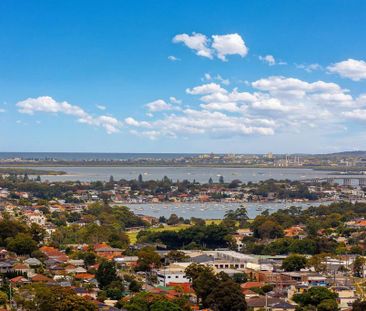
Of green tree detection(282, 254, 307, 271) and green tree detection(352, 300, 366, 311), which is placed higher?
green tree detection(352, 300, 366, 311)

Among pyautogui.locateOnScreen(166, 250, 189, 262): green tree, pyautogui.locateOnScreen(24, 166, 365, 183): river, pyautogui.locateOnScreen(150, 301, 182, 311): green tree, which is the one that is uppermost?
pyautogui.locateOnScreen(24, 166, 365, 183): river

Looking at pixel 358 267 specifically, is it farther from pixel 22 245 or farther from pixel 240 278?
pixel 22 245

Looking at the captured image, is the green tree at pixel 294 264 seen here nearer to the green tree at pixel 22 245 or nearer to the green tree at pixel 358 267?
the green tree at pixel 358 267

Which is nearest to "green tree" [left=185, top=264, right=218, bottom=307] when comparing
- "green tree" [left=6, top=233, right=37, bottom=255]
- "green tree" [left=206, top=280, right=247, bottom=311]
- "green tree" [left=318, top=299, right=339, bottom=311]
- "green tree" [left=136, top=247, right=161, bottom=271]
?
"green tree" [left=206, top=280, right=247, bottom=311]

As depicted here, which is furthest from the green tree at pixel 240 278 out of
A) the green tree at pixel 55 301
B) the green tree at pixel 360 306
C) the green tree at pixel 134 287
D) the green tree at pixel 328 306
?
the green tree at pixel 55 301

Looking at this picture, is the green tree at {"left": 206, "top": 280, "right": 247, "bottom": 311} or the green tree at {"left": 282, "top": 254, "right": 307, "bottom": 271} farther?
the green tree at {"left": 282, "top": 254, "right": 307, "bottom": 271}

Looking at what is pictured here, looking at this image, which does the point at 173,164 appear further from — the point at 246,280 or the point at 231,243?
the point at 246,280

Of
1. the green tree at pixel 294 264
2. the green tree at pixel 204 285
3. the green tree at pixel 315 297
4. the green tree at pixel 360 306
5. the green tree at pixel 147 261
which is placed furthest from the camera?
the green tree at pixel 147 261

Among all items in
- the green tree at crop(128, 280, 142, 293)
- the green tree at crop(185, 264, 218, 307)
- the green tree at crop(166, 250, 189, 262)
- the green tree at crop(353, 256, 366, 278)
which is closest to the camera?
the green tree at crop(185, 264, 218, 307)

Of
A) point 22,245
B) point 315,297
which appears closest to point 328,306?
point 315,297

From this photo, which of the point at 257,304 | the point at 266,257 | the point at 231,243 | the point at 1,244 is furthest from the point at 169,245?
the point at 257,304

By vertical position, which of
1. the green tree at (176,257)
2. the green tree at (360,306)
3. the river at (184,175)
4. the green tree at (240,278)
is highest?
the river at (184,175)

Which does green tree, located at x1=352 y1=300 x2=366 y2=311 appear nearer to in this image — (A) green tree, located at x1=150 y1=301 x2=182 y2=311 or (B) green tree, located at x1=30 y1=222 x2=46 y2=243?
(A) green tree, located at x1=150 y1=301 x2=182 y2=311

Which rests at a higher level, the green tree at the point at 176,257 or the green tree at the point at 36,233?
the green tree at the point at 36,233
